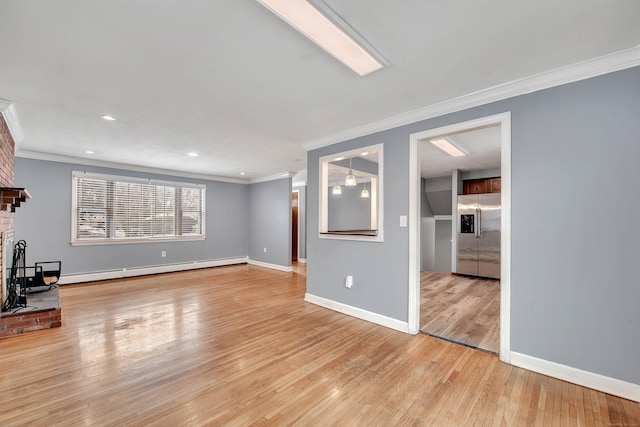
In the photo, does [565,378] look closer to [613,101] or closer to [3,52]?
[613,101]

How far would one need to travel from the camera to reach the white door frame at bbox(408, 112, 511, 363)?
2.45 m

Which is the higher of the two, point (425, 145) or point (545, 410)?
point (425, 145)

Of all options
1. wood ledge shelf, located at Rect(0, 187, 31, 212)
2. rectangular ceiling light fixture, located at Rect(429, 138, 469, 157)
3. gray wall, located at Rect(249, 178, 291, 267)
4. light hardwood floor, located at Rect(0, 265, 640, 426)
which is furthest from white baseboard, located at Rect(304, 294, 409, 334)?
wood ledge shelf, located at Rect(0, 187, 31, 212)

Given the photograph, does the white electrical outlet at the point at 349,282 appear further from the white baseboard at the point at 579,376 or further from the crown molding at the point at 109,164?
the crown molding at the point at 109,164

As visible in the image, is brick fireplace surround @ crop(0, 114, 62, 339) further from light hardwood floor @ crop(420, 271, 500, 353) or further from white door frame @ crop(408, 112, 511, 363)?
light hardwood floor @ crop(420, 271, 500, 353)

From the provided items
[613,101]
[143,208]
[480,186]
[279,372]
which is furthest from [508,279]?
[143,208]

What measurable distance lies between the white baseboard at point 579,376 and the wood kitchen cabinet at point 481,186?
5062 mm

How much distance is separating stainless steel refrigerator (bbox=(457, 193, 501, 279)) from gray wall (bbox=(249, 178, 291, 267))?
167 inches

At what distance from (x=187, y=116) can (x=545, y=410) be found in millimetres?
4196

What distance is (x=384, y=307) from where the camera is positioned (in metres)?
3.31

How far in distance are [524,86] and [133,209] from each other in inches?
281

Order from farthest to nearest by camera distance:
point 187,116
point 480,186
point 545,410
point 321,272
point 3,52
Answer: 1. point 480,186
2. point 321,272
3. point 187,116
4. point 3,52
5. point 545,410

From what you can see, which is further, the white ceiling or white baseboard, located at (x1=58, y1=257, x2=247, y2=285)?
white baseboard, located at (x1=58, y1=257, x2=247, y2=285)

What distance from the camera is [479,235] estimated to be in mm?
6219
